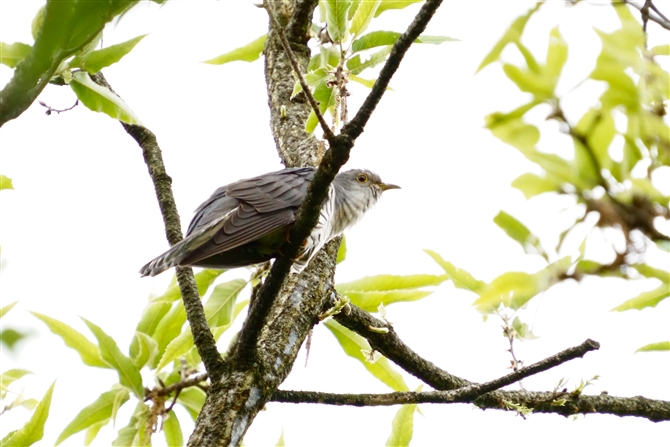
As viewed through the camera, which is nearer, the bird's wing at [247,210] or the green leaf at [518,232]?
the green leaf at [518,232]

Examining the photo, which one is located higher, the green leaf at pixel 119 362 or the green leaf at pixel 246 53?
the green leaf at pixel 246 53

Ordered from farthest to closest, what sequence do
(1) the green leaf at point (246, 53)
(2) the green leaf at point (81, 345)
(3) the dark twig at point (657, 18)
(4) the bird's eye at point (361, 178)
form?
(4) the bird's eye at point (361, 178), (1) the green leaf at point (246, 53), (2) the green leaf at point (81, 345), (3) the dark twig at point (657, 18)

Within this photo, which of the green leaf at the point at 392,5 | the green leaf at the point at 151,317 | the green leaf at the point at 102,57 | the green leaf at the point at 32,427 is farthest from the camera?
the green leaf at the point at 392,5

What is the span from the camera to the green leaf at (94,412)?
342 centimetres

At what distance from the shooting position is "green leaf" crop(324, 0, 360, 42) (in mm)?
3156

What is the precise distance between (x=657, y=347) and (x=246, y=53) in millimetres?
3170

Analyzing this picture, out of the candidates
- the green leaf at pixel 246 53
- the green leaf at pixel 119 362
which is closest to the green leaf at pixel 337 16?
the green leaf at pixel 246 53

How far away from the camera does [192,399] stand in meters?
3.48

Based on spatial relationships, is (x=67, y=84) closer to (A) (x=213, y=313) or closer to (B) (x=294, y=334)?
(B) (x=294, y=334)

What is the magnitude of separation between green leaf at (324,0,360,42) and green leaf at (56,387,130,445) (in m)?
2.03

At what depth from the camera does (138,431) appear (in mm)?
3371

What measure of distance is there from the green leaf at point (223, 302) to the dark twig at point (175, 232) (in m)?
0.50

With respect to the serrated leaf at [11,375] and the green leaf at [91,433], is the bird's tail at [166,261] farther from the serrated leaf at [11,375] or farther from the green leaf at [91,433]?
the green leaf at [91,433]

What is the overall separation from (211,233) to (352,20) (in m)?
1.20
